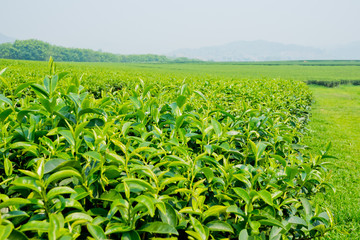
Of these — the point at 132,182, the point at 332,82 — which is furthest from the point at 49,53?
the point at 132,182

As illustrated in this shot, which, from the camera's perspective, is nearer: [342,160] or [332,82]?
[342,160]

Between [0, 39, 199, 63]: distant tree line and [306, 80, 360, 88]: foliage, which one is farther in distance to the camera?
[0, 39, 199, 63]: distant tree line

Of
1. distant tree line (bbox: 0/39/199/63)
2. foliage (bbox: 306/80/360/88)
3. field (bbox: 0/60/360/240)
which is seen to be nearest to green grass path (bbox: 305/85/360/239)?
field (bbox: 0/60/360/240)

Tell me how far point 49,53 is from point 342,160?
117 metres

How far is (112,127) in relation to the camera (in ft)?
4.42

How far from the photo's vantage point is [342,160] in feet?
18.8

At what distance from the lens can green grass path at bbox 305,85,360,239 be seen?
346 centimetres

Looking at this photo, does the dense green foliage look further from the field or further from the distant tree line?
the distant tree line

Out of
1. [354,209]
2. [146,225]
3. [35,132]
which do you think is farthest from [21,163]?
[354,209]

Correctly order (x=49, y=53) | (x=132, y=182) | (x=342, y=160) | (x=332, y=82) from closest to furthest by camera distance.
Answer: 1. (x=132, y=182)
2. (x=342, y=160)
3. (x=332, y=82)
4. (x=49, y=53)

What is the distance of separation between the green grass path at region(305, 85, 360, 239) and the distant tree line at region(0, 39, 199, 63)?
107621 mm

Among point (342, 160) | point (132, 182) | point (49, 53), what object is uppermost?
point (49, 53)

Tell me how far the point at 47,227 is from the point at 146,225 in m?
0.31

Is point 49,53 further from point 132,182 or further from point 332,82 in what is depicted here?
point 132,182
